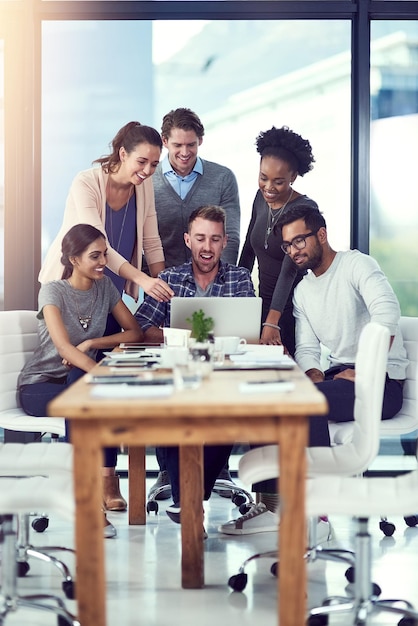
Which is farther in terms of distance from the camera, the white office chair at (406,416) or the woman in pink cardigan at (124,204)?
the woman in pink cardigan at (124,204)

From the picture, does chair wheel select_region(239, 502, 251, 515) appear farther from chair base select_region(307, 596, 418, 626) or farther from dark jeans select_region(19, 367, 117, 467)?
chair base select_region(307, 596, 418, 626)

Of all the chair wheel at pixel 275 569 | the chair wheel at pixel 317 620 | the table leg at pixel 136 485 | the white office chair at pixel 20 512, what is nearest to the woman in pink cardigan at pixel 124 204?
the table leg at pixel 136 485

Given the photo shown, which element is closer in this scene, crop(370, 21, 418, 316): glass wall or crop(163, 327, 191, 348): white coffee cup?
crop(163, 327, 191, 348): white coffee cup

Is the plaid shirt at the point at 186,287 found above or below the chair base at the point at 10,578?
above

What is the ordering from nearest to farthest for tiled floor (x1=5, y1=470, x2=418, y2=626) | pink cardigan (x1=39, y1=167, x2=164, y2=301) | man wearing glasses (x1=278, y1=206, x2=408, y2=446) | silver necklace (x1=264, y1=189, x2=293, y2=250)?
tiled floor (x1=5, y1=470, x2=418, y2=626) < man wearing glasses (x1=278, y1=206, x2=408, y2=446) < pink cardigan (x1=39, y1=167, x2=164, y2=301) < silver necklace (x1=264, y1=189, x2=293, y2=250)

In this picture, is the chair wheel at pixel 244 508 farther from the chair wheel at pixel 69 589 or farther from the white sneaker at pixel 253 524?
the chair wheel at pixel 69 589

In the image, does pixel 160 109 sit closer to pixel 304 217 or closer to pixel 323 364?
pixel 304 217

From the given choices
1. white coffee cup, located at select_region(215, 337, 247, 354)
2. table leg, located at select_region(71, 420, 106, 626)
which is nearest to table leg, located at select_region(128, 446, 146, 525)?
white coffee cup, located at select_region(215, 337, 247, 354)

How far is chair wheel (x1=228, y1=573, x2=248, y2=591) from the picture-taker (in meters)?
3.28

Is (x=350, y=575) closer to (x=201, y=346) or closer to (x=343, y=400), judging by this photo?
(x=343, y=400)

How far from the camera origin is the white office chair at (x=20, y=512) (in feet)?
8.93

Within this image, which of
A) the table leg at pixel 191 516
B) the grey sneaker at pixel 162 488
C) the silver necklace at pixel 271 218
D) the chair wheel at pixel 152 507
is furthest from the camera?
the silver necklace at pixel 271 218

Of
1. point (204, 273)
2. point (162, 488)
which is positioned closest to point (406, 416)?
point (204, 273)

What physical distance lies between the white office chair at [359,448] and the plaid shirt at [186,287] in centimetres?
140
